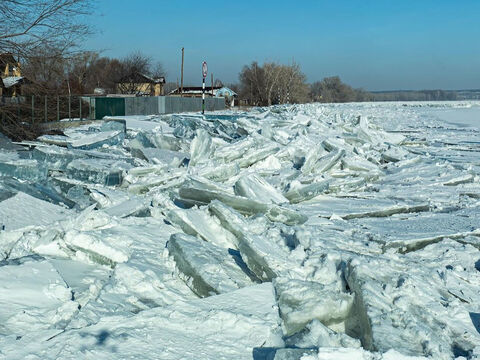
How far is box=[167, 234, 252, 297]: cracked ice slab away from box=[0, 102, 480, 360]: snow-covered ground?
0.5 inches

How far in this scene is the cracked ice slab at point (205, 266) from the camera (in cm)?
331

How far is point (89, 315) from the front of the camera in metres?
2.81

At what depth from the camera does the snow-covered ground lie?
2.63 m

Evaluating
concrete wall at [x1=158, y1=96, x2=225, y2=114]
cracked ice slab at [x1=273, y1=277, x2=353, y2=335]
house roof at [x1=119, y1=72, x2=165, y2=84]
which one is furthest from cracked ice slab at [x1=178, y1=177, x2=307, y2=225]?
house roof at [x1=119, y1=72, x2=165, y2=84]

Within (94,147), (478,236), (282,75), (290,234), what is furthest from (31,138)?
(282,75)

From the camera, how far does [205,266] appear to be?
3471 millimetres

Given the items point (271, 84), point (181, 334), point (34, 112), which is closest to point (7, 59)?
point (34, 112)

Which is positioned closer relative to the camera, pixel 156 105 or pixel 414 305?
pixel 414 305

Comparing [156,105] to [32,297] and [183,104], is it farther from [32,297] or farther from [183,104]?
[32,297]

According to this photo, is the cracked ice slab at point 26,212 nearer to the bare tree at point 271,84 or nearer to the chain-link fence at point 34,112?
the chain-link fence at point 34,112

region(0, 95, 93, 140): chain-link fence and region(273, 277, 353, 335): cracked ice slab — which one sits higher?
region(0, 95, 93, 140): chain-link fence

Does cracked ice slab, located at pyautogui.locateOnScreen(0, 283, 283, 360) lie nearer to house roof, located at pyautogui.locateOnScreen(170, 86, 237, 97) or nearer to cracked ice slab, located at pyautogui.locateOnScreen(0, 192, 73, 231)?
cracked ice slab, located at pyautogui.locateOnScreen(0, 192, 73, 231)

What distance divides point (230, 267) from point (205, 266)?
275 mm

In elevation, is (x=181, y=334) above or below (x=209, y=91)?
below
